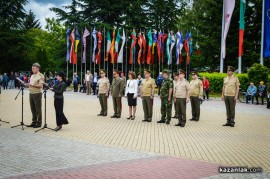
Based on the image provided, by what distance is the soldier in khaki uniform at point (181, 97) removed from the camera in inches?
498

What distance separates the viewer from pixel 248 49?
125 feet

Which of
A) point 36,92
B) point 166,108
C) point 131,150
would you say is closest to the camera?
point 131,150

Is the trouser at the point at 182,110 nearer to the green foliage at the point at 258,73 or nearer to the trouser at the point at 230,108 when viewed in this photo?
the trouser at the point at 230,108

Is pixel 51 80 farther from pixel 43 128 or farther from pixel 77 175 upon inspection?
pixel 77 175

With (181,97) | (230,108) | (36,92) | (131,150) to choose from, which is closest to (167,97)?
(181,97)

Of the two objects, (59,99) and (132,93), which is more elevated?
(132,93)

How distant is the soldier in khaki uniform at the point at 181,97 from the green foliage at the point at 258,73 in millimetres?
15997

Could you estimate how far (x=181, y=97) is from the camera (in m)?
12.8

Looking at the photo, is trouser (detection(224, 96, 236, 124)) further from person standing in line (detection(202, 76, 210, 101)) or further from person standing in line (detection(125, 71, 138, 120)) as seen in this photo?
person standing in line (detection(202, 76, 210, 101))

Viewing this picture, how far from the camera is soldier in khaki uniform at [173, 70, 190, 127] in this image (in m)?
12.6

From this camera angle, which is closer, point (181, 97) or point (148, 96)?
point (181, 97)

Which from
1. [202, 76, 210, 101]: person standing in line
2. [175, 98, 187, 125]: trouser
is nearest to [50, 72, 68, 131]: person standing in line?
[175, 98, 187, 125]: trouser

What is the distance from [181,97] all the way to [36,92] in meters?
5.08

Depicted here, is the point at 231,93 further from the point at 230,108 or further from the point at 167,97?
the point at 167,97
